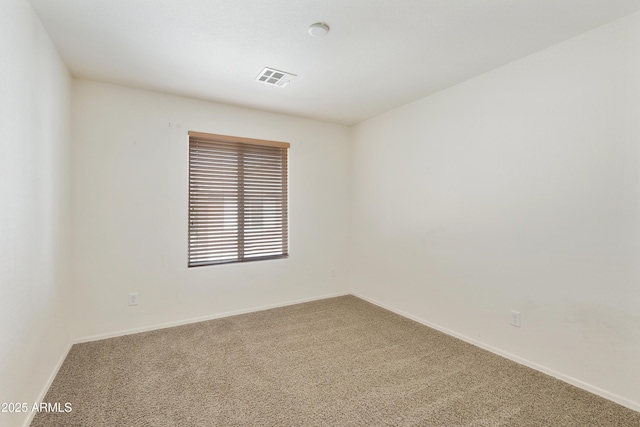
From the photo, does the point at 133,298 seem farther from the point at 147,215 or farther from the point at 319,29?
the point at 319,29

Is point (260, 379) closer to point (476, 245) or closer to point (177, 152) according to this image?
point (476, 245)

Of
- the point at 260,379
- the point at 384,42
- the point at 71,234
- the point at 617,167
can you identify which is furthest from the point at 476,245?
the point at 71,234

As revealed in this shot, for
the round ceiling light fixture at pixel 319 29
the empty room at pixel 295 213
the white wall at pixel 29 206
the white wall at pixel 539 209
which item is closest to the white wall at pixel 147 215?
the empty room at pixel 295 213

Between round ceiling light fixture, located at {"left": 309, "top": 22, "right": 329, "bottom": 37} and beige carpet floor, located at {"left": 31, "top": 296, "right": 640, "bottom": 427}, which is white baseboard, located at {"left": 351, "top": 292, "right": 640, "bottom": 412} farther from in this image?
round ceiling light fixture, located at {"left": 309, "top": 22, "right": 329, "bottom": 37}

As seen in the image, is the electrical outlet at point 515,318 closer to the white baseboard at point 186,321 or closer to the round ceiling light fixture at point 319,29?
the white baseboard at point 186,321

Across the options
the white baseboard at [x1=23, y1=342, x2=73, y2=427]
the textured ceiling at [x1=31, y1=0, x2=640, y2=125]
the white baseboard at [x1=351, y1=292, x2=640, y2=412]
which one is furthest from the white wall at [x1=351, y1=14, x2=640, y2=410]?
the white baseboard at [x1=23, y1=342, x2=73, y2=427]

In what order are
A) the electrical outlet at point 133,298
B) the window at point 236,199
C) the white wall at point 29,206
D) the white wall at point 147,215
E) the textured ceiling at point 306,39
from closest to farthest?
the white wall at point 29,206 → the textured ceiling at point 306,39 → the white wall at point 147,215 → the electrical outlet at point 133,298 → the window at point 236,199

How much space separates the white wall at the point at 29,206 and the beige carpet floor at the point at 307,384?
1.27 feet

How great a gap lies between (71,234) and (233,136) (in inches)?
75.3

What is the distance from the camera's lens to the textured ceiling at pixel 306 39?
1879 mm

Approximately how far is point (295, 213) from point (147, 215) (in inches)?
69.8

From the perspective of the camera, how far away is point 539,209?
2408 mm

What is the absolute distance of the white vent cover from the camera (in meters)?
2.74

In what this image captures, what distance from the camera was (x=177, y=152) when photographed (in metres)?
3.32
